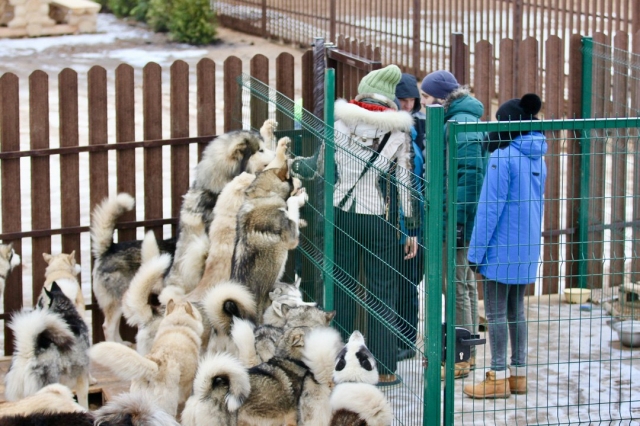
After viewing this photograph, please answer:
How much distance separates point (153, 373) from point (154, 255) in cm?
199

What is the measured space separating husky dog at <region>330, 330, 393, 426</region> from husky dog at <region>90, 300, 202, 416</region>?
1.21 m

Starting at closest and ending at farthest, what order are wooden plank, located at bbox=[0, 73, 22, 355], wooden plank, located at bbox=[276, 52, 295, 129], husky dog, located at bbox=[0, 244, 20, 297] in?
husky dog, located at bbox=[0, 244, 20, 297] < wooden plank, located at bbox=[0, 73, 22, 355] < wooden plank, located at bbox=[276, 52, 295, 129]

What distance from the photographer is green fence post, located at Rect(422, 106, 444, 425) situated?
5.53 meters

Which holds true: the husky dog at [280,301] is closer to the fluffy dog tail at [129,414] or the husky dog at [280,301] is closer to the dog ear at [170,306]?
the dog ear at [170,306]

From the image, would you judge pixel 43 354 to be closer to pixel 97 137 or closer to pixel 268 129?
pixel 97 137

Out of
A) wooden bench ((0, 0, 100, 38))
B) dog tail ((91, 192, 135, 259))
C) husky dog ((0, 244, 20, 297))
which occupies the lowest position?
husky dog ((0, 244, 20, 297))

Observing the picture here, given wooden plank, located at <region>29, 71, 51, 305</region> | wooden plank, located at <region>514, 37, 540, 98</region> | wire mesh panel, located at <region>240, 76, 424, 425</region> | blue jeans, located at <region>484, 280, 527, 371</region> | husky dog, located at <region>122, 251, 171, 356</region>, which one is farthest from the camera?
wooden plank, located at <region>514, 37, 540, 98</region>

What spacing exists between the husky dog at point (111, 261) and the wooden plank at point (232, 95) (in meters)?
1.30

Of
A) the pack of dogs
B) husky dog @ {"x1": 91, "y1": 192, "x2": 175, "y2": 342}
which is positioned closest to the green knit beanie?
the pack of dogs

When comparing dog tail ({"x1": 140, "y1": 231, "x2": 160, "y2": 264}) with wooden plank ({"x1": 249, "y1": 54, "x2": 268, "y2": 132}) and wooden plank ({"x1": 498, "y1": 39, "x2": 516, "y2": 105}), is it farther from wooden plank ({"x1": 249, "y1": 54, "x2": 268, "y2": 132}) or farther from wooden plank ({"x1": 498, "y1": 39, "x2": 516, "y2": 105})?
wooden plank ({"x1": 498, "y1": 39, "x2": 516, "y2": 105})

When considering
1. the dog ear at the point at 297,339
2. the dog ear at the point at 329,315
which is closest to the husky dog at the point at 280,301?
the dog ear at the point at 329,315

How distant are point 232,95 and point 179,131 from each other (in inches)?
24.1

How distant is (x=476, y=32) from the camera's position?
17312 mm

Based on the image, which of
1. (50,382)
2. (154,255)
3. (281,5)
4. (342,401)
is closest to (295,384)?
(342,401)
